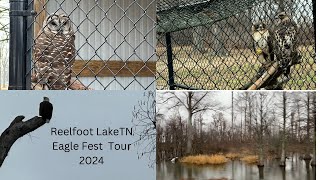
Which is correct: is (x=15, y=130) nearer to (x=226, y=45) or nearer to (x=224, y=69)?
(x=224, y=69)

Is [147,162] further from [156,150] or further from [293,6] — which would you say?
[293,6]

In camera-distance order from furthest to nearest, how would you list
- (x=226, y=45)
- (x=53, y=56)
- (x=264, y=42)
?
1. (x=226, y=45)
2. (x=264, y=42)
3. (x=53, y=56)

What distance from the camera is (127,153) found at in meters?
1.60

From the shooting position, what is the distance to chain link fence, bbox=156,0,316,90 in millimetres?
2611

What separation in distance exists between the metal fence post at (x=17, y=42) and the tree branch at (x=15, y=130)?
4.8 inches

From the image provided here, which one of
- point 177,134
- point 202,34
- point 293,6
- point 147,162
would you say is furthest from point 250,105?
point 202,34

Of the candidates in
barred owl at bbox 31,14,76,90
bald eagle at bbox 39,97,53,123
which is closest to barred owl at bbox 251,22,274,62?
barred owl at bbox 31,14,76,90

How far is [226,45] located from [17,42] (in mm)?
2141

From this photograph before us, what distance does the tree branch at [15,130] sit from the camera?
1.55 meters

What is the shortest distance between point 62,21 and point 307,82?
1.58 meters

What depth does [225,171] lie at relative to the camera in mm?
1613

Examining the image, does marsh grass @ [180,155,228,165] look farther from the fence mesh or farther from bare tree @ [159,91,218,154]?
the fence mesh

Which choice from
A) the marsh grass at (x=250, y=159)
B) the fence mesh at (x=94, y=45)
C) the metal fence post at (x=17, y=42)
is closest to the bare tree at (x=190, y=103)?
the marsh grass at (x=250, y=159)

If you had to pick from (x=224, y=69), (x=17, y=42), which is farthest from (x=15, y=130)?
(x=224, y=69)
